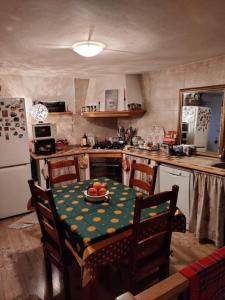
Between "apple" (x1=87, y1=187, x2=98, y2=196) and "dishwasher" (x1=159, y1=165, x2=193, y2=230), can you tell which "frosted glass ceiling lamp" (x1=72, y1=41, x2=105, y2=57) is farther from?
"dishwasher" (x1=159, y1=165, x2=193, y2=230)

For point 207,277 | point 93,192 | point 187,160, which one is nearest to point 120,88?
point 187,160

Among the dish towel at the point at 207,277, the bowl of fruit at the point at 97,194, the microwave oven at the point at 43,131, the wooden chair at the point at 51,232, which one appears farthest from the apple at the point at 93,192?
the microwave oven at the point at 43,131

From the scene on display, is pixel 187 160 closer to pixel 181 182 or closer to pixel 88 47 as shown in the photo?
pixel 181 182

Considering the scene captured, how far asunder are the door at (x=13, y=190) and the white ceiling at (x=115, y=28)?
1.50 m

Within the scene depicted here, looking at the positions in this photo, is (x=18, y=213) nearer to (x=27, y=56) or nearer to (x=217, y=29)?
(x=27, y=56)

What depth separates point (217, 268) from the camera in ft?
2.93

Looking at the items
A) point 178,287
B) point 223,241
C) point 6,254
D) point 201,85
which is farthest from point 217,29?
point 6,254

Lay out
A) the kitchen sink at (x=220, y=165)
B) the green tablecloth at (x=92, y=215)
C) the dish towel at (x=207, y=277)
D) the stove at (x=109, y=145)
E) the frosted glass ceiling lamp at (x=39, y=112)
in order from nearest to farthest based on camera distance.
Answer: the dish towel at (x=207, y=277)
the green tablecloth at (x=92, y=215)
the kitchen sink at (x=220, y=165)
the frosted glass ceiling lamp at (x=39, y=112)
the stove at (x=109, y=145)

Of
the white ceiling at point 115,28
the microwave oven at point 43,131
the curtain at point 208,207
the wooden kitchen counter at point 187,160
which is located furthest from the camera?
the microwave oven at point 43,131

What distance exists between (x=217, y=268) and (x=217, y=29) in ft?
5.77

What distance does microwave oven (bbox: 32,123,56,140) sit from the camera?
11.7ft

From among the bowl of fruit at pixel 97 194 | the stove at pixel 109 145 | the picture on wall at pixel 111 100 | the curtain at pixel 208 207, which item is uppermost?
the picture on wall at pixel 111 100

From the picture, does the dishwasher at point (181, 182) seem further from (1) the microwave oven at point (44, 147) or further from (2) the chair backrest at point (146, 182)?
(1) the microwave oven at point (44, 147)

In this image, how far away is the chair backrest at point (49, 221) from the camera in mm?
1523
